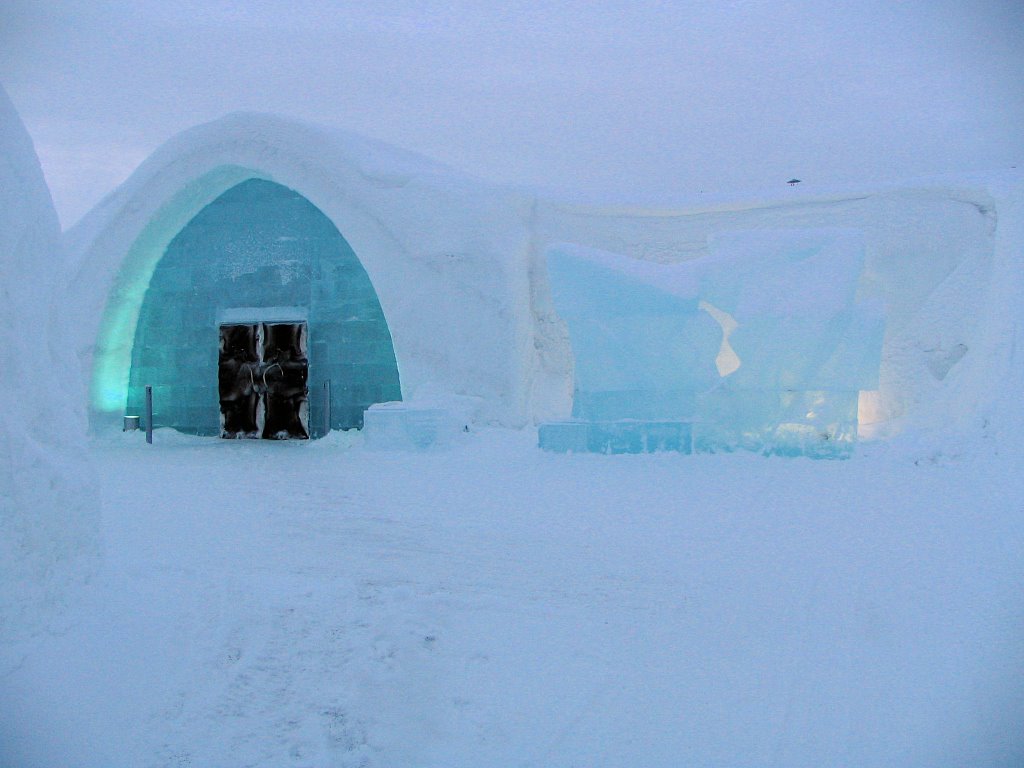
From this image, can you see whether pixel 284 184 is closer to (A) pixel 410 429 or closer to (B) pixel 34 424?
(A) pixel 410 429


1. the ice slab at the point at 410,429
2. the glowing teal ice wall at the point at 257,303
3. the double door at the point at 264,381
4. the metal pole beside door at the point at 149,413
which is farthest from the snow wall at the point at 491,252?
the double door at the point at 264,381

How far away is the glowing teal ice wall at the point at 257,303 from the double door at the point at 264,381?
139 millimetres

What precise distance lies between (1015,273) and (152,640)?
7.93 m

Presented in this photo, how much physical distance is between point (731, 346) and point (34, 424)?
219 inches

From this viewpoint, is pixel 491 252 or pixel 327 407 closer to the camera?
pixel 491 252

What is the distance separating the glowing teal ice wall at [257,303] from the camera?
945cm

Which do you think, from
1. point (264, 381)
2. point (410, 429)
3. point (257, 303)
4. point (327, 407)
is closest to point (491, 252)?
point (410, 429)

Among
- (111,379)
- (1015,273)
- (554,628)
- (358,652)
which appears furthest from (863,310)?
(111,379)

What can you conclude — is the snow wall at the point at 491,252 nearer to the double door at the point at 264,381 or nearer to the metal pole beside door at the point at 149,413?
the metal pole beside door at the point at 149,413

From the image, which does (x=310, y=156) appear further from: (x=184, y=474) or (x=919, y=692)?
(x=919, y=692)

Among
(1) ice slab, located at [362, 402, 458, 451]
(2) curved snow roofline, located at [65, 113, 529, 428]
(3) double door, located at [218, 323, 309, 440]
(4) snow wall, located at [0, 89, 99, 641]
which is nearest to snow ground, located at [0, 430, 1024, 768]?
(4) snow wall, located at [0, 89, 99, 641]

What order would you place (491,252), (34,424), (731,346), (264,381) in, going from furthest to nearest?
(264,381), (491,252), (731,346), (34,424)

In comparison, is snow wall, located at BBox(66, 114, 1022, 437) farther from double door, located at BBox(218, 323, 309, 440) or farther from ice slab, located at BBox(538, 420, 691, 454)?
double door, located at BBox(218, 323, 309, 440)

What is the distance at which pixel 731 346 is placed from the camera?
22.9 ft
